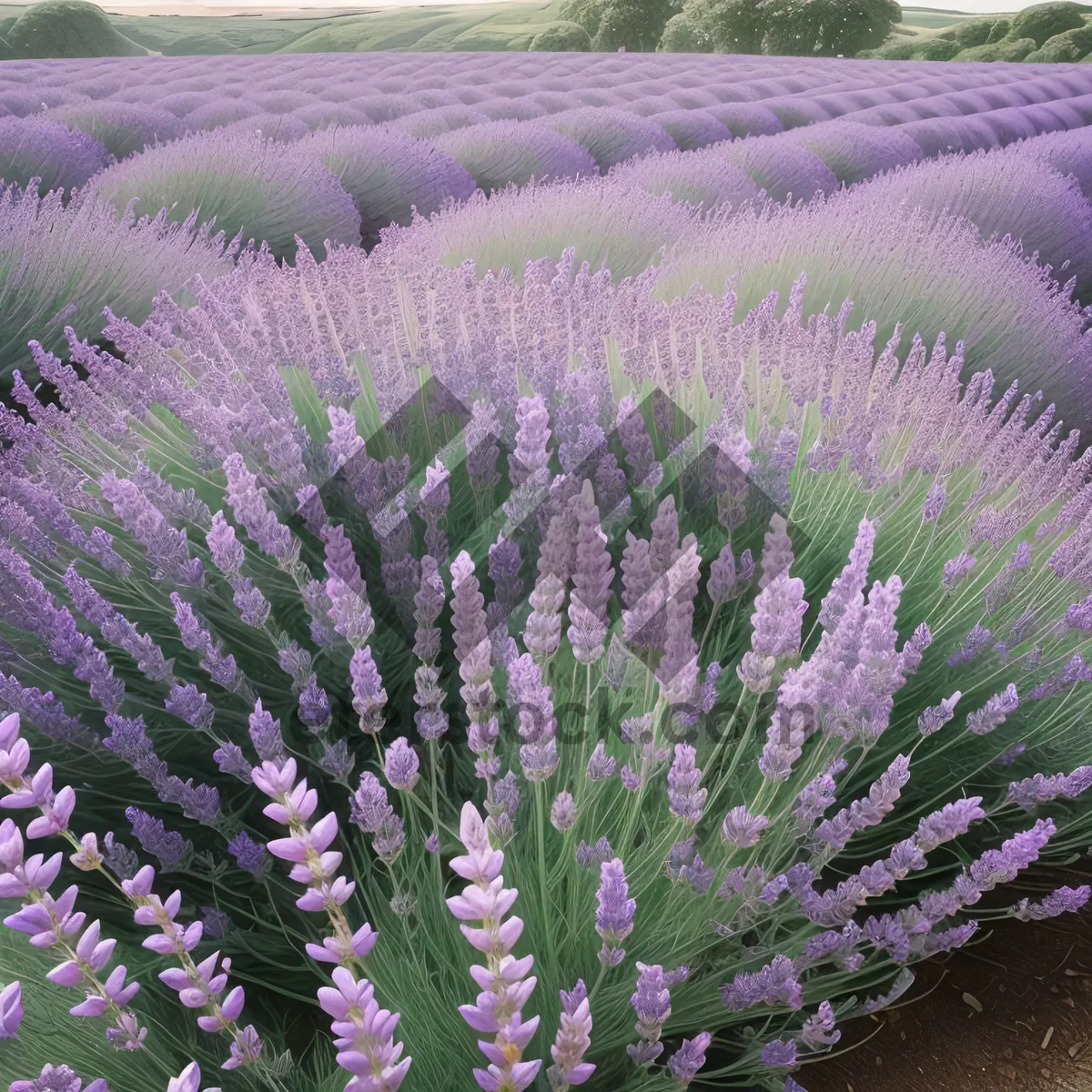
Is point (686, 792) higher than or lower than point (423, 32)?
lower

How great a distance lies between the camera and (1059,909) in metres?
1.07

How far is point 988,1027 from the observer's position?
1.31m

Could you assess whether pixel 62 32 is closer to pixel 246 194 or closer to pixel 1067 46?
pixel 246 194

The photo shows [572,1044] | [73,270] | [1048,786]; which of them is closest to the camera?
[572,1044]

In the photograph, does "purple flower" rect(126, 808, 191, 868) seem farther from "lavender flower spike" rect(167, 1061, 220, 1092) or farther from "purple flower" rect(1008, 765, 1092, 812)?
"purple flower" rect(1008, 765, 1092, 812)

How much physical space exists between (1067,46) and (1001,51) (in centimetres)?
208

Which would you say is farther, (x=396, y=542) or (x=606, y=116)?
(x=606, y=116)

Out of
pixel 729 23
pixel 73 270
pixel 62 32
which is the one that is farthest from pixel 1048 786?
pixel 729 23

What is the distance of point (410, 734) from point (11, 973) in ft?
1.93

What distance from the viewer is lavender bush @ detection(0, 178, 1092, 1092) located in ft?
2.79

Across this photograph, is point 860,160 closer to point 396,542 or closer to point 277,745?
point 396,542

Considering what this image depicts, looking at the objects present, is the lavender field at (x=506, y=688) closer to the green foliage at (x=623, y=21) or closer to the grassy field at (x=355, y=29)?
the grassy field at (x=355, y=29)

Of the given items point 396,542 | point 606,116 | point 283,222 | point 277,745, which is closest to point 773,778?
point 277,745

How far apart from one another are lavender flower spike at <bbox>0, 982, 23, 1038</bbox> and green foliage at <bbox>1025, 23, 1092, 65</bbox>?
3209 centimetres
